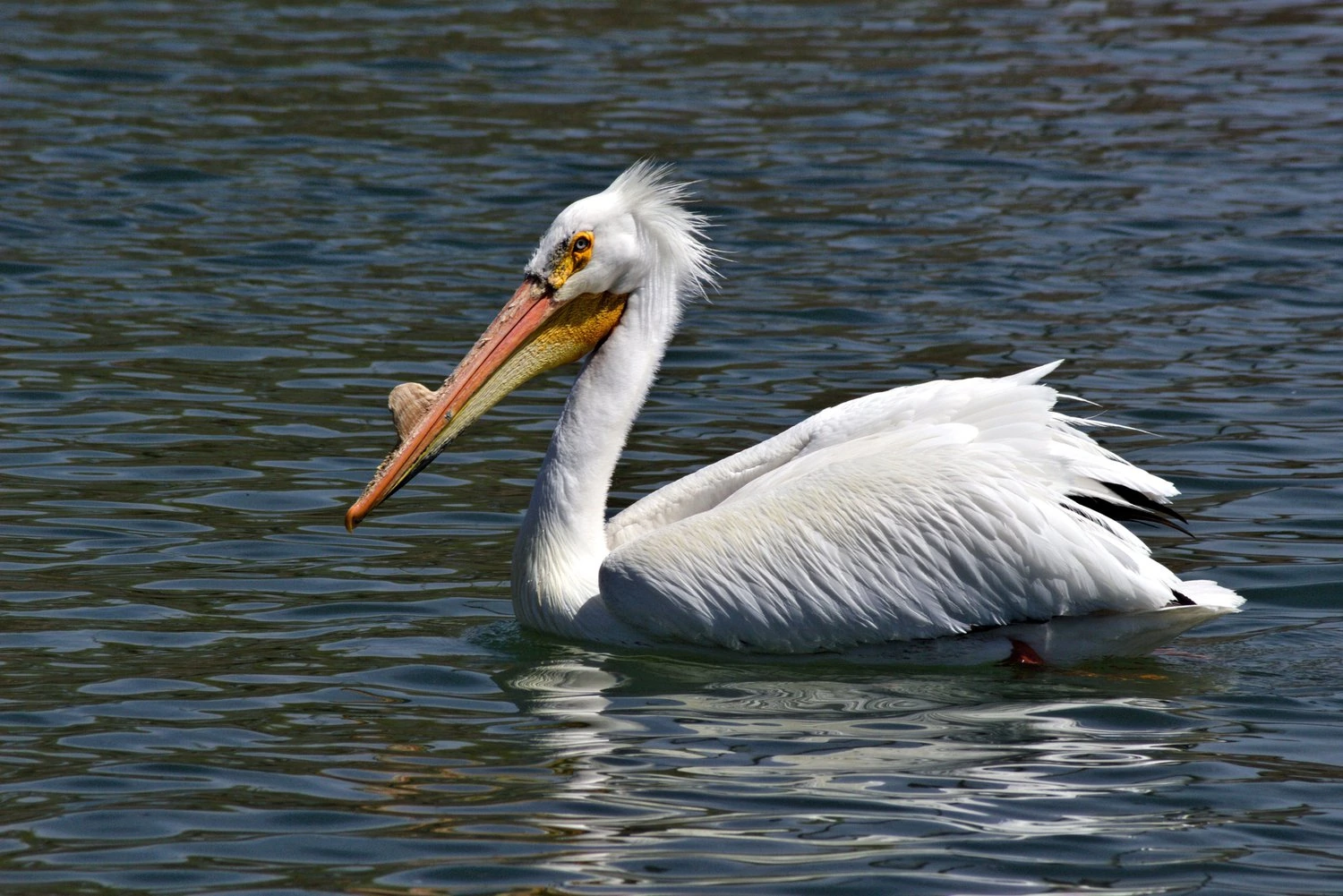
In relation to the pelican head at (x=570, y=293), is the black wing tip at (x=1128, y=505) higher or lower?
lower

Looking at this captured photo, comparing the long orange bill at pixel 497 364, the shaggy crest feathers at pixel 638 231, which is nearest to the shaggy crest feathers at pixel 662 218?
the shaggy crest feathers at pixel 638 231

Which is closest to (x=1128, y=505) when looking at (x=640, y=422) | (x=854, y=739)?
(x=854, y=739)

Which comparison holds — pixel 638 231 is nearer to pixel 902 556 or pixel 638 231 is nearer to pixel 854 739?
pixel 902 556

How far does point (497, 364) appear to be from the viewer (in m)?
5.48

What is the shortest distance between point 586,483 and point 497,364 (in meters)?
0.41

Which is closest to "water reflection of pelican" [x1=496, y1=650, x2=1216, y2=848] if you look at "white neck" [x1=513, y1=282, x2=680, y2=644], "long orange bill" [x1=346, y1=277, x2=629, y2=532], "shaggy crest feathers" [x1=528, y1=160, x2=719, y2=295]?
"white neck" [x1=513, y1=282, x2=680, y2=644]

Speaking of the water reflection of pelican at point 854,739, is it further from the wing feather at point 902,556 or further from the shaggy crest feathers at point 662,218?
the shaggy crest feathers at point 662,218

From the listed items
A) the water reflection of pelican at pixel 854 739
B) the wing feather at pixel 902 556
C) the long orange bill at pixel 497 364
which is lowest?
the water reflection of pelican at pixel 854 739

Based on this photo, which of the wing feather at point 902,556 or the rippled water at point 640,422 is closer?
the rippled water at point 640,422

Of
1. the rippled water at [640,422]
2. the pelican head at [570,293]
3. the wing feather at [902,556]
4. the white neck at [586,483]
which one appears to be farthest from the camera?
the pelican head at [570,293]

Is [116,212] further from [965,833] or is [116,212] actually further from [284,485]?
[965,833]

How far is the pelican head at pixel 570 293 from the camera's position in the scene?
214 inches

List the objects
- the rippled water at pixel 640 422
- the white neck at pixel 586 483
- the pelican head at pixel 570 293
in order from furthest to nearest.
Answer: the pelican head at pixel 570 293 < the white neck at pixel 586 483 < the rippled water at pixel 640 422

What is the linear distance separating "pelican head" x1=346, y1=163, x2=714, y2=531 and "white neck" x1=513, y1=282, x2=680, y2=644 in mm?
59
